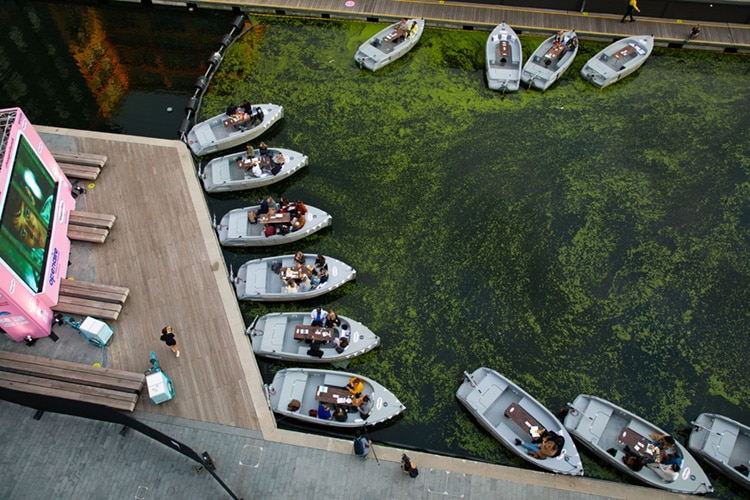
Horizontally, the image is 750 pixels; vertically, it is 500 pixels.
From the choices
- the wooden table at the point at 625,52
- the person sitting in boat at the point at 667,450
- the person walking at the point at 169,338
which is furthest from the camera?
the wooden table at the point at 625,52

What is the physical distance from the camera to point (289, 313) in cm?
2192

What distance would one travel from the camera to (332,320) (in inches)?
838

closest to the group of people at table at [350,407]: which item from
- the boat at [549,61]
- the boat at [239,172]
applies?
the boat at [239,172]

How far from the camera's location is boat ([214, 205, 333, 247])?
23.9m

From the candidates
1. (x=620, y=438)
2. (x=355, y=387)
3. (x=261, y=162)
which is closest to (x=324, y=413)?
(x=355, y=387)

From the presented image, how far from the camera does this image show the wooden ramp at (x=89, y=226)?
77.2 feet

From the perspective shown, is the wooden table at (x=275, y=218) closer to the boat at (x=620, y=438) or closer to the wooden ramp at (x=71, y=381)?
the wooden ramp at (x=71, y=381)

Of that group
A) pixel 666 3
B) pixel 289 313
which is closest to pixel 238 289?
pixel 289 313

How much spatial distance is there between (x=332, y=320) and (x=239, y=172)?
9.47 meters

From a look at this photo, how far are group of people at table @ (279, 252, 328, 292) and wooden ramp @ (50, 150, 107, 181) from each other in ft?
35.1

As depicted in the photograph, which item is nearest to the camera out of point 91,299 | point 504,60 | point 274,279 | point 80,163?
point 91,299

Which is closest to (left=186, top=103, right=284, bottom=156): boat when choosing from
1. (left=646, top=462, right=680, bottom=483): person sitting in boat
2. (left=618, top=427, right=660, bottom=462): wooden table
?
(left=618, top=427, right=660, bottom=462): wooden table

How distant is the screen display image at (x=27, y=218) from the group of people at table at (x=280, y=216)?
804 centimetres

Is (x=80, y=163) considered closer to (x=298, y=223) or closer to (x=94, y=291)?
(x=94, y=291)
